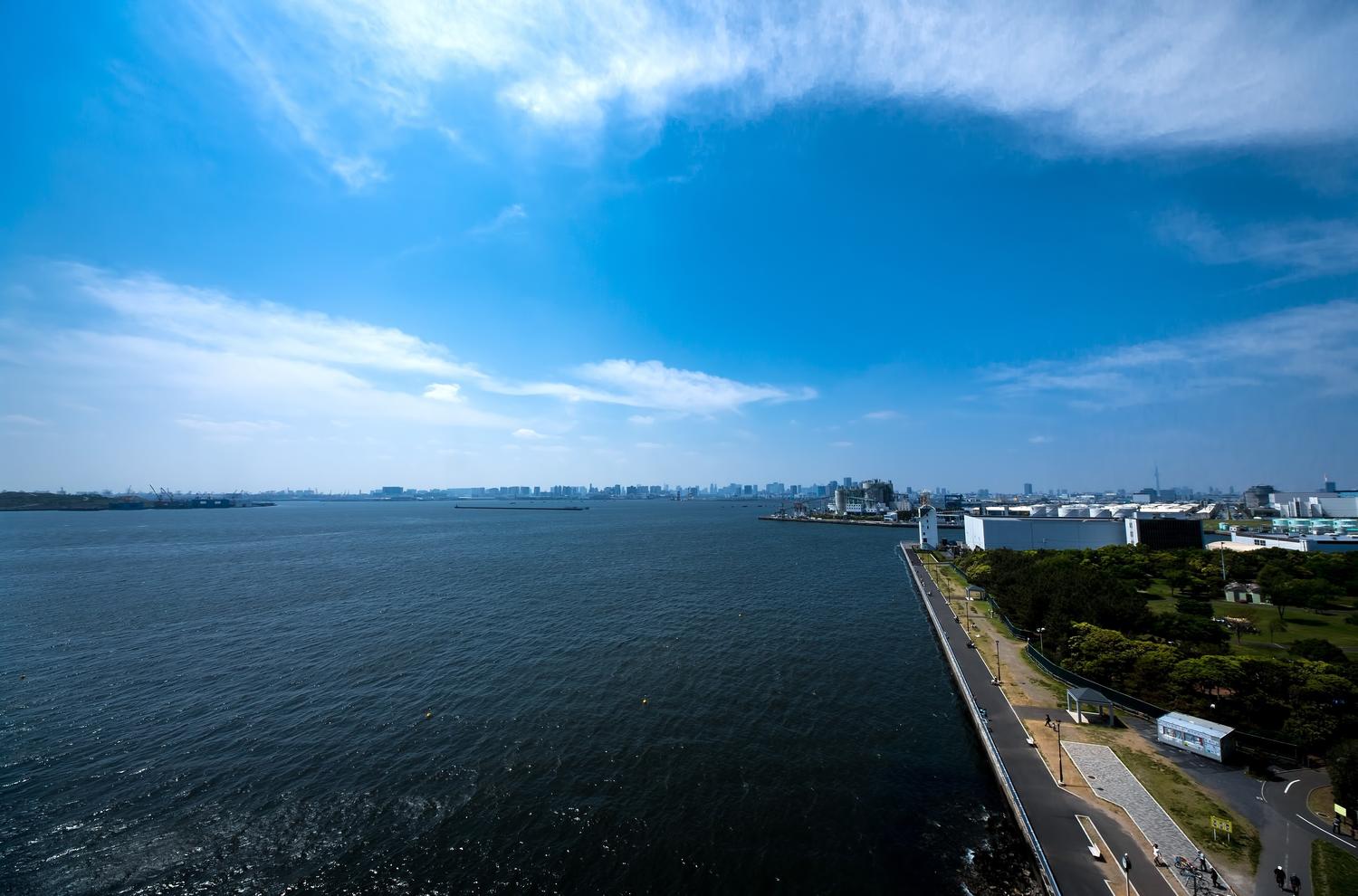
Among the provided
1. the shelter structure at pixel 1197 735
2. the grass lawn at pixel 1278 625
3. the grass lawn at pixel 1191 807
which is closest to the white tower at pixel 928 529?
the grass lawn at pixel 1278 625

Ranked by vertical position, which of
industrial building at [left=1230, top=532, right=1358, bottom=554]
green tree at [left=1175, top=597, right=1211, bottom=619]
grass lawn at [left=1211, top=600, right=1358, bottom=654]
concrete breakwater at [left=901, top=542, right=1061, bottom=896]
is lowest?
concrete breakwater at [left=901, top=542, right=1061, bottom=896]

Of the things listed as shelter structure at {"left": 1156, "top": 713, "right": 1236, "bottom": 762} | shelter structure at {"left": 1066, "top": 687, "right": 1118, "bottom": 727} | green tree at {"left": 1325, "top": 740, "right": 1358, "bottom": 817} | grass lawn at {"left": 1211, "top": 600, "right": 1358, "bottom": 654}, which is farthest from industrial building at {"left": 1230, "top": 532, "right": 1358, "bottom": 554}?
green tree at {"left": 1325, "top": 740, "right": 1358, "bottom": 817}

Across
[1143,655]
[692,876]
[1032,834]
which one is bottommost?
[692,876]

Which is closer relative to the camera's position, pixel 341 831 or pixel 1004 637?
pixel 341 831

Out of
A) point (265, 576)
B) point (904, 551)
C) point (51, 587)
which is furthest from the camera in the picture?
point (904, 551)

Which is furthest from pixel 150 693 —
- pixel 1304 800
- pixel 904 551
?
pixel 904 551

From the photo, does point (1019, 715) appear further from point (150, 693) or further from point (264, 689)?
point (150, 693)

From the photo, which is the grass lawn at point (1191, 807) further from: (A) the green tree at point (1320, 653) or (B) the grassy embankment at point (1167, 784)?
(A) the green tree at point (1320, 653)

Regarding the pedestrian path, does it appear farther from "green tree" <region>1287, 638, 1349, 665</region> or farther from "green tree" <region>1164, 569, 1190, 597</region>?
"green tree" <region>1164, 569, 1190, 597</region>
